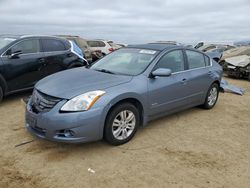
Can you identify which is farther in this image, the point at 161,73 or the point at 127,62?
the point at 127,62

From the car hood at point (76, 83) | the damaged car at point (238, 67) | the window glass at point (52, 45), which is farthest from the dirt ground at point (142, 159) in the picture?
the damaged car at point (238, 67)

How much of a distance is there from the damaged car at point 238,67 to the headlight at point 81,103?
373 inches

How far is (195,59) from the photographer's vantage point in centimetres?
604

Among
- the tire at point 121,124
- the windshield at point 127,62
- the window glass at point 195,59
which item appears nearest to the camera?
the tire at point 121,124

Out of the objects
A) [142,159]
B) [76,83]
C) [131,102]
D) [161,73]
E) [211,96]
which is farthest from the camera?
[211,96]

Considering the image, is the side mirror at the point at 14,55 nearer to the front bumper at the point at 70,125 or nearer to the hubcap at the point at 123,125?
the front bumper at the point at 70,125

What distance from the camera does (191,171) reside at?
12.1 ft

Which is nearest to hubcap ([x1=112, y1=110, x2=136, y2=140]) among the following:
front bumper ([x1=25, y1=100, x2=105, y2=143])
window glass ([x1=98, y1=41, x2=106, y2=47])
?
front bumper ([x1=25, y1=100, x2=105, y2=143])

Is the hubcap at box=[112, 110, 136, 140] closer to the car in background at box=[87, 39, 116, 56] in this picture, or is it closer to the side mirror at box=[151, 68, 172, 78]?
the side mirror at box=[151, 68, 172, 78]

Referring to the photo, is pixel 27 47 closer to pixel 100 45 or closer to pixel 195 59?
pixel 195 59

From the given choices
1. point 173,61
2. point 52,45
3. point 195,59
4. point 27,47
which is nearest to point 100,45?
point 52,45

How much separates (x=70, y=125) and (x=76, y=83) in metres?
0.76

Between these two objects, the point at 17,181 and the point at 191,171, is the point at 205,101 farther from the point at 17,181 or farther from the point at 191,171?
the point at 17,181

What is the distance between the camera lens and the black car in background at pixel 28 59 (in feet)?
21.1
